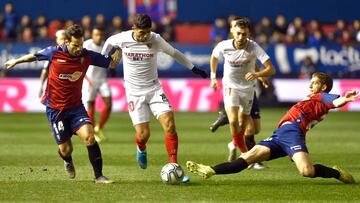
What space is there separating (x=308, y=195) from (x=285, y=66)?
822 inches

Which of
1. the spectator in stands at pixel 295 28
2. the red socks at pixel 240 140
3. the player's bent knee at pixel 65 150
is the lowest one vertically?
the spectator in stands at pixel 295 28

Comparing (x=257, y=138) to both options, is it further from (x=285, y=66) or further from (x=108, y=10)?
(x=108, y=10)

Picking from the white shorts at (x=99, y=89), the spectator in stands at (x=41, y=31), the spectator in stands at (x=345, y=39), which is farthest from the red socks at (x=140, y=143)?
the spectator in stands at (x=345, y=39)

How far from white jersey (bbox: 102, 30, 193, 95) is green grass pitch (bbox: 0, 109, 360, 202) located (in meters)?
1.29

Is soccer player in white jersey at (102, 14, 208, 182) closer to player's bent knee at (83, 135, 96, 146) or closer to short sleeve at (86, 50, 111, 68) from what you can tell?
short sleeve at (86, 50, 111, 68)

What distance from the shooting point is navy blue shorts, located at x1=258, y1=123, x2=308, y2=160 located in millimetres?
12375

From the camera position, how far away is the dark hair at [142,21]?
13180 mm

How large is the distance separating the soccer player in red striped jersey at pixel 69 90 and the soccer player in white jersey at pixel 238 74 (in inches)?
93.1

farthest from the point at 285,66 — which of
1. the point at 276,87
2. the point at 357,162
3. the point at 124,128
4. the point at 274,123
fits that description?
the point at 357,162

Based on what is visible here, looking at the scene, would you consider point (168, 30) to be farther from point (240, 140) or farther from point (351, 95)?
point (351, 95)

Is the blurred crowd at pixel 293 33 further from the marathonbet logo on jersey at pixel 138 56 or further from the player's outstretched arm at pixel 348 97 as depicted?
the player's outstretched arm at pixel 348 97

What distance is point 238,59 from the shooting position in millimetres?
14867

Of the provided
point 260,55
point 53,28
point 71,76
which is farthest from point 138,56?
point 53,28

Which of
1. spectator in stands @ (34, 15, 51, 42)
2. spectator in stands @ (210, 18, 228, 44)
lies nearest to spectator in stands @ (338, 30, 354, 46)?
spectator in stands @ (210, 18, 228, 44)
